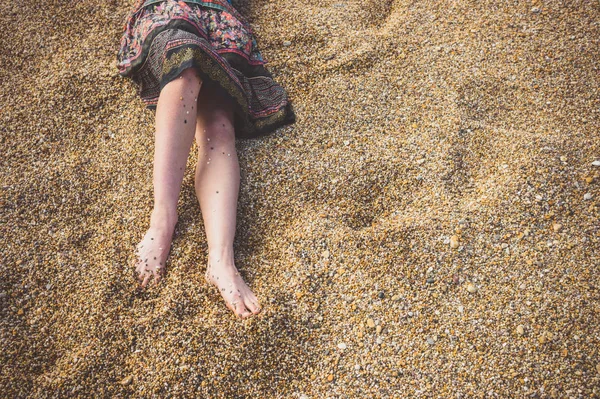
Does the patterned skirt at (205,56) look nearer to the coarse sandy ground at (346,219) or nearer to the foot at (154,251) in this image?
the coarse sandy ground at (346,219)

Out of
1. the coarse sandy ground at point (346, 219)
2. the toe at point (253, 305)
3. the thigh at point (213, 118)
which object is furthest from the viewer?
the thigh at point (213, 118)

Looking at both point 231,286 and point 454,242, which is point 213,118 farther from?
point 454,242

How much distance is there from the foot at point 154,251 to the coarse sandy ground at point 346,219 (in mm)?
46

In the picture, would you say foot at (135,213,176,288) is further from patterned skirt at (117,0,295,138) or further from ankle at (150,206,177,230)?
patterned skirt at (117,0,295,138)

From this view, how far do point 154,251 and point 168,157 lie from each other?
0.37 m

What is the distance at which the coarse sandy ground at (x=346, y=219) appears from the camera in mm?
1509

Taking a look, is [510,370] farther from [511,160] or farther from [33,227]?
[33,227]

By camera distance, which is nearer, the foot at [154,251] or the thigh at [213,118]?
the foot at [154,251]

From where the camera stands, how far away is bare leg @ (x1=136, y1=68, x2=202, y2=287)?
5.85ft

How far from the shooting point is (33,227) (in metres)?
1.93

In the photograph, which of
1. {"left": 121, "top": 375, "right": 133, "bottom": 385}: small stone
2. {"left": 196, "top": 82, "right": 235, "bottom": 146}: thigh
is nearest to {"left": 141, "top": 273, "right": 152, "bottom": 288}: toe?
{"left": 121, "top": 375, "right": 133, "bottom": 385}: small stone

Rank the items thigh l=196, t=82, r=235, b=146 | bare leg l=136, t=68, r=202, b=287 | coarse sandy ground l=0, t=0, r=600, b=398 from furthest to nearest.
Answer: thigh l=196, t=82, r=235, b=146 → bare leg l=136, t=68, r=202, b=287 → coarse sandy ground l=0, t=0, r=600, b=398

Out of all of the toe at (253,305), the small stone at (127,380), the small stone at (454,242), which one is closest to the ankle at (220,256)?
the toe at (253,305)

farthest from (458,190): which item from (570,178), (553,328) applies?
(553,328)
